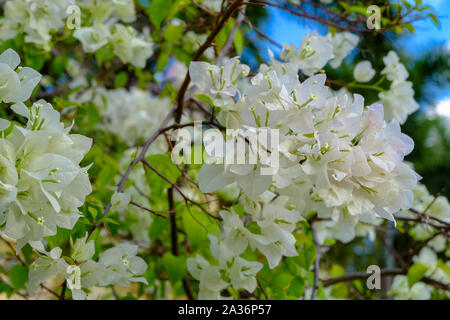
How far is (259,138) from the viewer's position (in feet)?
1.49

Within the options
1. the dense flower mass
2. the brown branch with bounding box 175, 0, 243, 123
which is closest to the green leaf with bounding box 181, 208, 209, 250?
the dense flower mass

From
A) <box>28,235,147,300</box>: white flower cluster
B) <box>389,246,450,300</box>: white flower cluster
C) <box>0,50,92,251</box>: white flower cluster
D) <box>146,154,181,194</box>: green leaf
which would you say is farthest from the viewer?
<box>389,246,450,300</box>: white flower cluster

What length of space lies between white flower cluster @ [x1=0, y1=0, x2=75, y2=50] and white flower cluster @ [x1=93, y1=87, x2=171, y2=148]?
78cm

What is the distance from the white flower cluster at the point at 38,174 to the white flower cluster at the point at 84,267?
0.20 feet

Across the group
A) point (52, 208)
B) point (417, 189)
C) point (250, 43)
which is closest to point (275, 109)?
point (52, 208)

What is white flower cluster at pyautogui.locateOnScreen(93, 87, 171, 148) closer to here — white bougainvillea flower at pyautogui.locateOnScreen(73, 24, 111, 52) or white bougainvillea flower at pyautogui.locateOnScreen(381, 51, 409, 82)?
white bougainvillea flower at pyautogui.locateOnScreen(73, 24, 111, 52)

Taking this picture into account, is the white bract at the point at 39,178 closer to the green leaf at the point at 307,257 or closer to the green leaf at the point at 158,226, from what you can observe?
the green leaf at the point at 158,226

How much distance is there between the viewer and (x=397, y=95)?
0.84 metres

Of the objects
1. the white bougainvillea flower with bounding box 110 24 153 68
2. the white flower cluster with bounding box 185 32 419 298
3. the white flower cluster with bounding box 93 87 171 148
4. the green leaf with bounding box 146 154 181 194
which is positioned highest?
the white flower cluster with bounding box 93 87 171 148

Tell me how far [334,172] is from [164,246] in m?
0.75

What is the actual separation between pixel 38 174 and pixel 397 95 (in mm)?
650

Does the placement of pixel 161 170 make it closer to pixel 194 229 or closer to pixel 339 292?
pixel 194 229

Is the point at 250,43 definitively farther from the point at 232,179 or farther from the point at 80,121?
the point at 232,179

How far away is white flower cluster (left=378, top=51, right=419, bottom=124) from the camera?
832 millimetres
